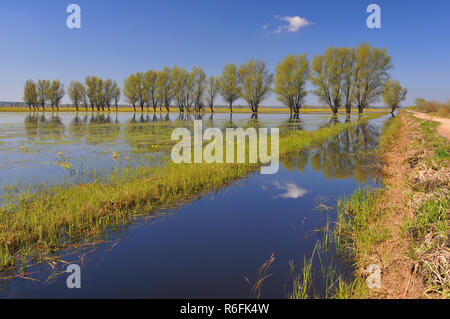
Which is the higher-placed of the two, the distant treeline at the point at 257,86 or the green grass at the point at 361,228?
the distant treeline at the point at 257,86

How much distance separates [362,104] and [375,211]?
207 feet

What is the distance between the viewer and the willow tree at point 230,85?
2813 inches

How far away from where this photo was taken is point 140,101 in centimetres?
8969

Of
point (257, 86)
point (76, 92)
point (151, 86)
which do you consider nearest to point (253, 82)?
point (257, 86)

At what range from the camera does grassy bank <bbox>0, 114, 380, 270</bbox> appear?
4.49 meters

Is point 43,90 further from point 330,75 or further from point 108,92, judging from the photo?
point 330,75

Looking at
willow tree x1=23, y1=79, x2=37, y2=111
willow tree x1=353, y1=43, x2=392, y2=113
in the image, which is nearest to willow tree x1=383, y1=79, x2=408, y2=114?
willow tree x1=353, y1=43, x2=392, y2=113

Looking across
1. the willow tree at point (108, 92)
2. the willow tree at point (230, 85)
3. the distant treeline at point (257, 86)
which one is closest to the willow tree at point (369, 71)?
the distant treeline at point (257, 86)

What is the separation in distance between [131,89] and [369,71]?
74552 mm

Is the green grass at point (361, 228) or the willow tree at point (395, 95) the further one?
the willow tree at point (395, 95)

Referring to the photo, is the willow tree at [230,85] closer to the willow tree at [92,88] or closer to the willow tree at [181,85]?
the willow tree at [181,85]

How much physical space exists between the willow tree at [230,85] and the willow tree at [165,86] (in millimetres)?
19663

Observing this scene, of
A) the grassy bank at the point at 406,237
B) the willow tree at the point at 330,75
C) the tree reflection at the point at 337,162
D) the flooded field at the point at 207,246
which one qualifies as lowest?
the flooded field at the point at 207,246
